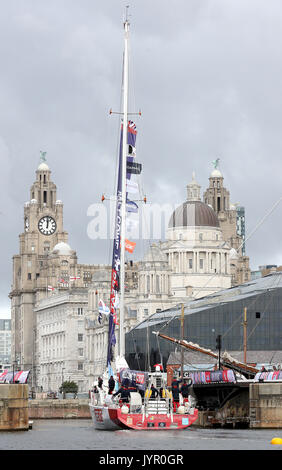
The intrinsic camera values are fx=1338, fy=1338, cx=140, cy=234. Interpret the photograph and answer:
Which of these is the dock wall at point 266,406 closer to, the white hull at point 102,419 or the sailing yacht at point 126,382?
the sailing yacht at point 126,382

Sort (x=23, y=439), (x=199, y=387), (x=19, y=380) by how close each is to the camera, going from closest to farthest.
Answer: (x=23, y=439), (x=19, y=380), (x=199, y=387)

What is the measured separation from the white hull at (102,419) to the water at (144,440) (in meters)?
0.66

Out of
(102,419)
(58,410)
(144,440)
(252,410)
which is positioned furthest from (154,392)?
(58,410)

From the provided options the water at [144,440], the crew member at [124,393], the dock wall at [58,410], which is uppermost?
the crew member at [124,393]

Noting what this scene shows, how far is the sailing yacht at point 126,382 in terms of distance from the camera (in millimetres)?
89500

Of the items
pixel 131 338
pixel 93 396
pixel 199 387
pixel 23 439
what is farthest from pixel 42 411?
pixel 23 439

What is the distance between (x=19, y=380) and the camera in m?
96.1

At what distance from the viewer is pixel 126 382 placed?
303 ft

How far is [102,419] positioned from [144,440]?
45.6 feet

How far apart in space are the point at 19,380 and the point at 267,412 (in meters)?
18.6

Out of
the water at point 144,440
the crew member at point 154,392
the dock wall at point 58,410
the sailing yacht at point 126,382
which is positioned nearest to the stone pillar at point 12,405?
the water at point 144,440

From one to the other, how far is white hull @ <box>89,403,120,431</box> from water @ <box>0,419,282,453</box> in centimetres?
66
